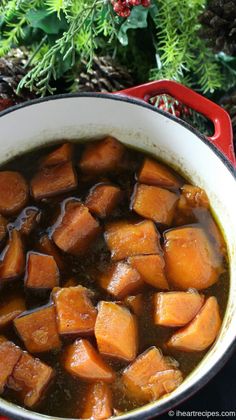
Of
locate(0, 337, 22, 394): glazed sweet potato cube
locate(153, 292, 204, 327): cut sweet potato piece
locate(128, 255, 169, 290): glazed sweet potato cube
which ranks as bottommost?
locate(0, 337, 22, 394): glazed sweet potato cube

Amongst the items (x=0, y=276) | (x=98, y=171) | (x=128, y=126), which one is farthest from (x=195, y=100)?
(x=0, y=276)

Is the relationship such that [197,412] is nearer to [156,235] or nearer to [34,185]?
[156,235]

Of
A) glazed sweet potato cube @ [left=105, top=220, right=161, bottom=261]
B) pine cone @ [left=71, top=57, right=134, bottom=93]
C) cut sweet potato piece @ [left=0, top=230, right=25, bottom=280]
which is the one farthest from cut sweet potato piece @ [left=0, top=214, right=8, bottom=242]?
pine cone @ [left=71, top=57, right=134, bottom=93]

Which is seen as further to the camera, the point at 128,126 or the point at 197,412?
the point at 128,126

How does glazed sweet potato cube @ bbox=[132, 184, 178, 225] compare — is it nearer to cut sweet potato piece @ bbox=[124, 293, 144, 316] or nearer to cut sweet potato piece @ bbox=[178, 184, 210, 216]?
cut sweet potato piece @ bbox=[178, 184, 210, 216]

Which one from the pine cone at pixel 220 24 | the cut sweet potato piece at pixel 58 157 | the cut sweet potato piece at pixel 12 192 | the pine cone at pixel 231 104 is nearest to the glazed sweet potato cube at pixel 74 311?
the cut sweet potato piece at pixel 12 192
